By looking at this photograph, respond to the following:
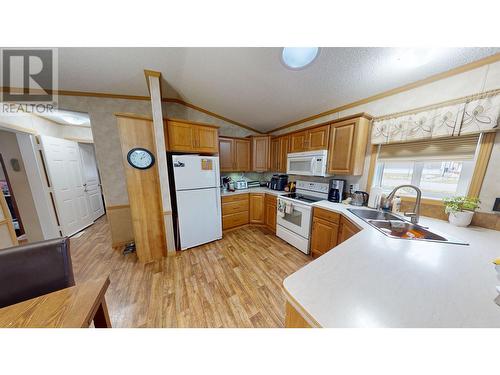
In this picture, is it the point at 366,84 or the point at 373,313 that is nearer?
the point at 373,313

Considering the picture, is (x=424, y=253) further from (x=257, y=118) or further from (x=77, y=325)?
(x=257, y=118)

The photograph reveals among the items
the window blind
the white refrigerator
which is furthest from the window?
the white refrigerator

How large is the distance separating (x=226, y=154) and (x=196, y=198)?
114 centimetres

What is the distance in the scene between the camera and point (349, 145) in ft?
6.09

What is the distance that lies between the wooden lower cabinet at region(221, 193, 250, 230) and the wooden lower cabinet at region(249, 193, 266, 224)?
0.10 metres

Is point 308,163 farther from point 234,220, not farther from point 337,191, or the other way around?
point 234,220

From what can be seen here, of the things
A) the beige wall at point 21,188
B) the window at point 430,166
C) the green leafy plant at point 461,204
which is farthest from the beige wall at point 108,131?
the green leafy plant at point 461,204

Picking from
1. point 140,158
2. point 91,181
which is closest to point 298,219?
point 140,158

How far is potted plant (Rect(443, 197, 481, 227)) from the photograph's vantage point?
48.3 inches

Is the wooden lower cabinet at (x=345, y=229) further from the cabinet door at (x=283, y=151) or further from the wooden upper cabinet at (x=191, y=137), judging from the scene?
the wooden upper cabinet at (x=191, y=137)

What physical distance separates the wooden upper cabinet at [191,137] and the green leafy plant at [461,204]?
2690 millimetres

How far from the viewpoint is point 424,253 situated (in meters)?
0.86
